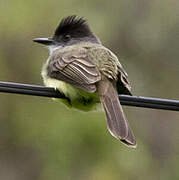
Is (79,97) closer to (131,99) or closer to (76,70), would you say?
(76,70)

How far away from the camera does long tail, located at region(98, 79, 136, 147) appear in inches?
249

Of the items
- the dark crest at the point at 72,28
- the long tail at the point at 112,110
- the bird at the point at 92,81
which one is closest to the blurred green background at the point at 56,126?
the dark crest at the point at 72,28

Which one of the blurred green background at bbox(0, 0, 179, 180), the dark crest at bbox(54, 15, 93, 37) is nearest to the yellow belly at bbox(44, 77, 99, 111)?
the dark crest at bbox(54, 15, 93, 37)

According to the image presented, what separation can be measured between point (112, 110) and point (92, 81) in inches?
9.6

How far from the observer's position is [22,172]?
10.6 m

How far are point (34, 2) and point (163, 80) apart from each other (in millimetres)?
2183

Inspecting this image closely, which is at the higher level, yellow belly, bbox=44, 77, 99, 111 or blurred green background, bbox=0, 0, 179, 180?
yellow belly, bbox=44, 77, 99, 111

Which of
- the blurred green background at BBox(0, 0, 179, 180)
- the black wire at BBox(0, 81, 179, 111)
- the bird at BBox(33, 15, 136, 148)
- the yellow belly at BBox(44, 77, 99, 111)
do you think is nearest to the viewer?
the black wire at BBox(0, 81, 179, 111)

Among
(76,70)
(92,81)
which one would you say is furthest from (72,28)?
(92,81)

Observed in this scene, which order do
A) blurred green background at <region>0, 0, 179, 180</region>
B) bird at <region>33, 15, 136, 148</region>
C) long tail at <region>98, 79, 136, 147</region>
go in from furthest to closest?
blurred green background at <region>0, 0, 179, 180</region>, bird at <region>33, 15, 136, 148</region>, long tail at <region>98, 79, 136, 147</region>

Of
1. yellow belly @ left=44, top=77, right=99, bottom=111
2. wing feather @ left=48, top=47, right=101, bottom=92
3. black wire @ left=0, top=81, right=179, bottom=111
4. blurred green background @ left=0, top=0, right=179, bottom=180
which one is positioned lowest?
blurred green background @ left=0, top=0, right=179, bottom=180

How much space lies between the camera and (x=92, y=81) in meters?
6.53

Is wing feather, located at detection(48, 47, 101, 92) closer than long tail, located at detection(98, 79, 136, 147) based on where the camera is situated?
No

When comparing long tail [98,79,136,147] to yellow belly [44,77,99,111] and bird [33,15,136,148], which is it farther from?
yellow belly [44,77,99,111]
